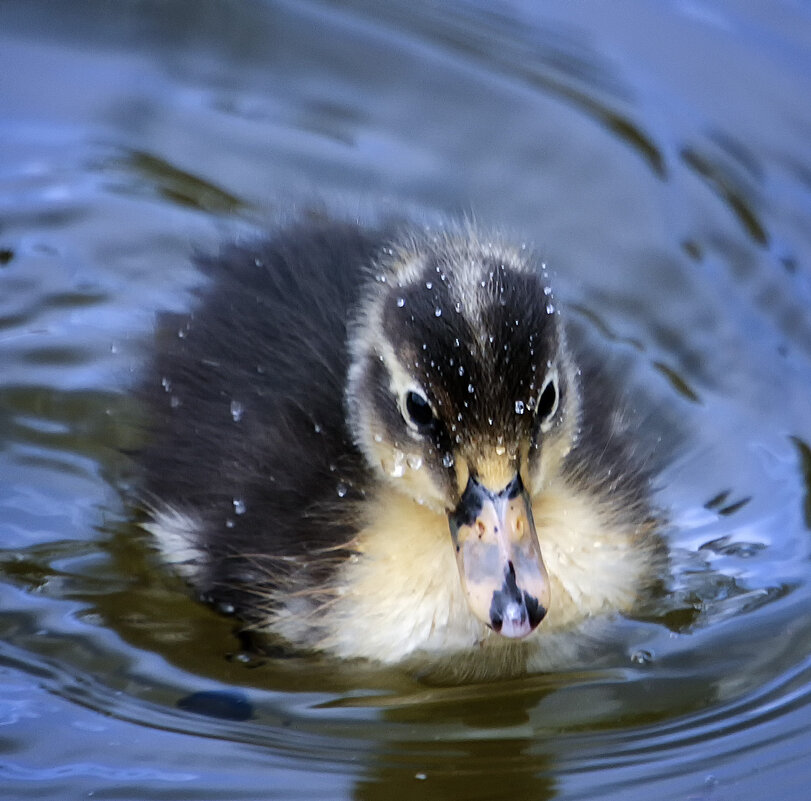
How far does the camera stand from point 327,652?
3.83 m

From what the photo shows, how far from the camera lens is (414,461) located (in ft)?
11.9

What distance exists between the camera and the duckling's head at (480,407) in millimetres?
3402

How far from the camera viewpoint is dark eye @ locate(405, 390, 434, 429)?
11.6ft

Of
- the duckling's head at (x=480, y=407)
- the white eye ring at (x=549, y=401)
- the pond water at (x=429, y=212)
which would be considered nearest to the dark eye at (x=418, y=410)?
the duckling's head at (x=480, y=407)

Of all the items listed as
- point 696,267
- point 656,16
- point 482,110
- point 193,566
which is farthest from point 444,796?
point 656,16

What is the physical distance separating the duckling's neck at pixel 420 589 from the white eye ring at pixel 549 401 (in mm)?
297

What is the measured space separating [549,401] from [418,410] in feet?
0.96

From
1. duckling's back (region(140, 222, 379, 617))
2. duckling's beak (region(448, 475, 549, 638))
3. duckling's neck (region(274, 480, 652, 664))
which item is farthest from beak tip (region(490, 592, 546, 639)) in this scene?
duckling's back (region(140, 222, 379, 617))

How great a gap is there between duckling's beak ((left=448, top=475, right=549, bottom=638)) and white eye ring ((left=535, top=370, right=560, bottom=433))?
0.53 feet

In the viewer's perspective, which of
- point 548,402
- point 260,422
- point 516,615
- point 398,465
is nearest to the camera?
point 516,615

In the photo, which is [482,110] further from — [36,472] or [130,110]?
[36,472]

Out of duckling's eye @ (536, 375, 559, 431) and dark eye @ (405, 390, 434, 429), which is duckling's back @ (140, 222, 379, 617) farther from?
duckling's eye @ (536, 375, 559, 431)

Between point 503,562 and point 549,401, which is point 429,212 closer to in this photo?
point 549,401

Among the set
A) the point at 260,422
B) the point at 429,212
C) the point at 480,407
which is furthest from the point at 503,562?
the point at 429,212
